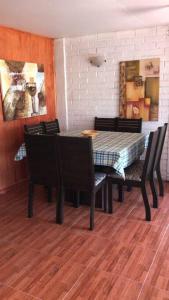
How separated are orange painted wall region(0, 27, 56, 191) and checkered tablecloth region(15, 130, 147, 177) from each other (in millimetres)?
683

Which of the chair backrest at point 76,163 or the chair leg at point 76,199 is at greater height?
the chair backrest at point 76,163

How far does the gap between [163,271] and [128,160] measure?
117 centimetres

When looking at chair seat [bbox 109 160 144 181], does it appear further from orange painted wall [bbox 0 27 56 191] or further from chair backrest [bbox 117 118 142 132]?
orange painted wall [bbox 0 27 56 191]

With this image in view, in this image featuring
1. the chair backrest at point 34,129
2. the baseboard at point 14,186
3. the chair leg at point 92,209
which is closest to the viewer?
the chair leg at point 92,209

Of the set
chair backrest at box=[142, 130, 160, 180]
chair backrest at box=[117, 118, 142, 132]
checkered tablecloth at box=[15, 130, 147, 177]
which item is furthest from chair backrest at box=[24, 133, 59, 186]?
chair backrest at box=[117, 118, 142, 132]

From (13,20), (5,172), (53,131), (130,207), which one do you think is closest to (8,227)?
(5,172)

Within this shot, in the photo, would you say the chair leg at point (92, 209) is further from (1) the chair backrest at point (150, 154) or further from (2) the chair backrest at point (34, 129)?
(2) the chair backrest at point (34, 129)

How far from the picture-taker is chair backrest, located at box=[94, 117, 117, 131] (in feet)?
13.3

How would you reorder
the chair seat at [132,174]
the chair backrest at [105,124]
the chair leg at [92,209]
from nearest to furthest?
1. the chair leg at [92,209]
2. the chair seat at [132,174]
3. the chair backrest at [105,124]

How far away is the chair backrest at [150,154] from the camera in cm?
259

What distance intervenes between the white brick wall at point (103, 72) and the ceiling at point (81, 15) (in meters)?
0.19

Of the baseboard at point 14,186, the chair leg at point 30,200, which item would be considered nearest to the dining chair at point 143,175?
the chair leg at point 30,200

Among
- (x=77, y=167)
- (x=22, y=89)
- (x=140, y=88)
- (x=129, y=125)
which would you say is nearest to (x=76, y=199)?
(x=77, y=167)

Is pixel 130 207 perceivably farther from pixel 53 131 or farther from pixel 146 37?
pixel 146 37
